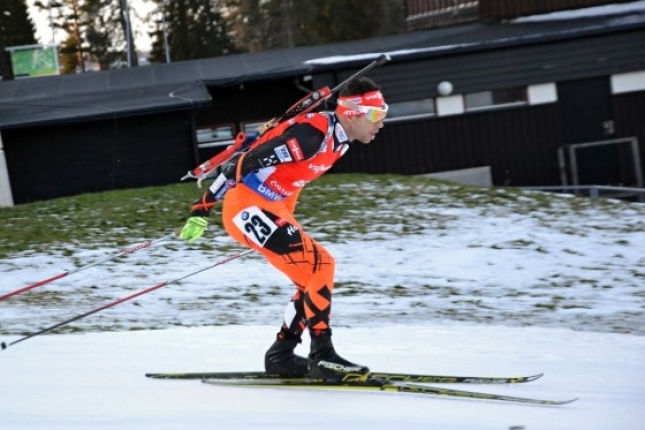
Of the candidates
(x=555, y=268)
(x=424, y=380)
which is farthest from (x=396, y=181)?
(x=424, y=380)

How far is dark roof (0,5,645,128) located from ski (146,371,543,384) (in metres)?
14.3

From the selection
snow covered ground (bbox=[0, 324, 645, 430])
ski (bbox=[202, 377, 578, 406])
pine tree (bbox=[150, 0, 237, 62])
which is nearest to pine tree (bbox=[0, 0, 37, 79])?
pine tree (bbox=[150, 0, 237, 62])

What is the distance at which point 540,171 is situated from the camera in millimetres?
21344

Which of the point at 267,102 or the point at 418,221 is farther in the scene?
the point at 267,102

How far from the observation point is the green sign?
2862cm

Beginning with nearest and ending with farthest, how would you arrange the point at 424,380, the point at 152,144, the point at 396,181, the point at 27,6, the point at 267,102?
the point at 424,380 → the point at 396,181 → the point at 152,144 → the point at 267,102 → the point at 27,6

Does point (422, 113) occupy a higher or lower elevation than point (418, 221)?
higher

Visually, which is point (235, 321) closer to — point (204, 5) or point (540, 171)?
point (540, 171)

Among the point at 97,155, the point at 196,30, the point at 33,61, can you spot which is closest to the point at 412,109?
the point at 97,155

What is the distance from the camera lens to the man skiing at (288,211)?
555cm

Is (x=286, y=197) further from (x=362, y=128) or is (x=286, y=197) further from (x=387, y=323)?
(x=387, y=323)

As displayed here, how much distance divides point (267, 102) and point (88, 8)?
37363 millimetres

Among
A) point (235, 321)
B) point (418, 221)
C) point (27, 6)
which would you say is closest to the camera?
point (235, 321)

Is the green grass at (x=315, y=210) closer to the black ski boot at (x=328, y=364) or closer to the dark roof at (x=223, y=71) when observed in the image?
the dark roof at (x=223, y=71)
